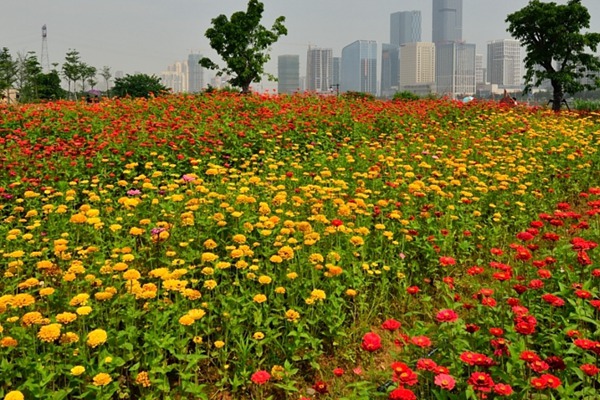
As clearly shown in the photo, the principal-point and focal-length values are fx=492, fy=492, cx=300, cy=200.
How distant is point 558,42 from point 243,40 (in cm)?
1354

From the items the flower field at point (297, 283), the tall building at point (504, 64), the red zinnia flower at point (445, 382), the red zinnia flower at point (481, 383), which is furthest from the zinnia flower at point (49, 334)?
the tall building at point (504, 64)

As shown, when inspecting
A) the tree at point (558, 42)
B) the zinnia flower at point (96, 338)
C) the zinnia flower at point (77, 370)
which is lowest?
the zinnia flower at point (77, 370)

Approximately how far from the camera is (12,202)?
510 centimetres

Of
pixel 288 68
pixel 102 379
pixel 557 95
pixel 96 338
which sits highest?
pixel 288 68

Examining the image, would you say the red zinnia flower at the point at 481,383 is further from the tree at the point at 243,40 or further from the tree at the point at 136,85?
the tree at the point at 136,85

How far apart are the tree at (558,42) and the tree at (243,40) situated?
1122 cm

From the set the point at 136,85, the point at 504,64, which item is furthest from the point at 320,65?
the point at 136,85

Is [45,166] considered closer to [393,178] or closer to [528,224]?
[393,178]

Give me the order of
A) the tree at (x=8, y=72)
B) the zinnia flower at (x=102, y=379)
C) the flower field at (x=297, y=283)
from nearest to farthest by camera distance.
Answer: the zinnia flower at (x=102, y=379) → the flower field at (x=297, y=283) → the tree at (x=8, y=72)

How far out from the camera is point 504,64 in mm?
161375

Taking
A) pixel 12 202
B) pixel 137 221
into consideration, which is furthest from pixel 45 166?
pixel 137 221

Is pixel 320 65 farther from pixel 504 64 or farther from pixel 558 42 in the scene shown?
pixel 558 42

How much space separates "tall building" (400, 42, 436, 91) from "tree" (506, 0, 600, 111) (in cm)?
17267

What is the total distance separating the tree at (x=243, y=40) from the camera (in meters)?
23.1
